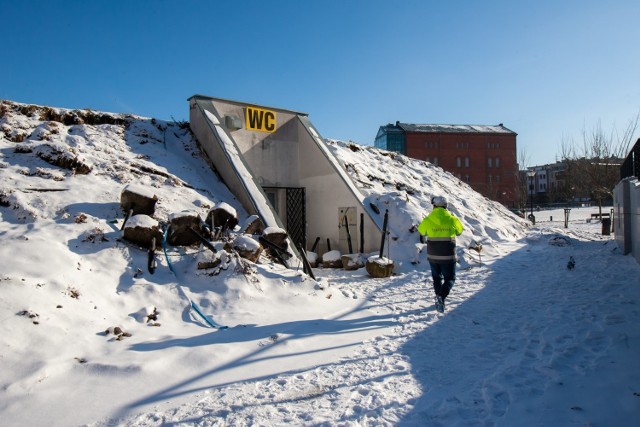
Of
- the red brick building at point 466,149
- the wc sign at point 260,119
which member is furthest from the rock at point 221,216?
the red brick building at point 466,149

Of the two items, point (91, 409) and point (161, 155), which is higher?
point (161, 155)

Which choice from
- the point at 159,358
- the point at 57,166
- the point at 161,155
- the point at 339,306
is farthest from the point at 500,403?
the point at 161,155

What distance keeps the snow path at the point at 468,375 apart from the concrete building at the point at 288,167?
17.6 ft

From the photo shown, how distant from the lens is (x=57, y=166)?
28.6ft

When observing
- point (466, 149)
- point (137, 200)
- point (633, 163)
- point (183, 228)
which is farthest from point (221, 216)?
point (466, 149)

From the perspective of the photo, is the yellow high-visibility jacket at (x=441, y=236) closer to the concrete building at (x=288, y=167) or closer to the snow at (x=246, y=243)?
the snow at (x=246, y=243)

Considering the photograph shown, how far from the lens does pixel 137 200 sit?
747cm

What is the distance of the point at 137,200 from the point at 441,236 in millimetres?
5356

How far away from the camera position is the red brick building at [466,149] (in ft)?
176

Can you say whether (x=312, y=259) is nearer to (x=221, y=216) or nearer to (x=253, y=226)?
(x=253, y=226)

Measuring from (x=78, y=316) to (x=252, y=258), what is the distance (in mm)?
2970

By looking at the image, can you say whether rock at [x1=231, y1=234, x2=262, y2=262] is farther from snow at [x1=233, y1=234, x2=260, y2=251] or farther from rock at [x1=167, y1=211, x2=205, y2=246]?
rock at [x1=167, y1=211, x2=205, y2=246]

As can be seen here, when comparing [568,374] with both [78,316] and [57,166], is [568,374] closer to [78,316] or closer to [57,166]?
[78,316]

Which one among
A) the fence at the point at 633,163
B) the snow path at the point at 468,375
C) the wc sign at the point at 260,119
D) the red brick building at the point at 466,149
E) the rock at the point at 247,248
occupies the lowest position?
the snow path at the point at 468,375
